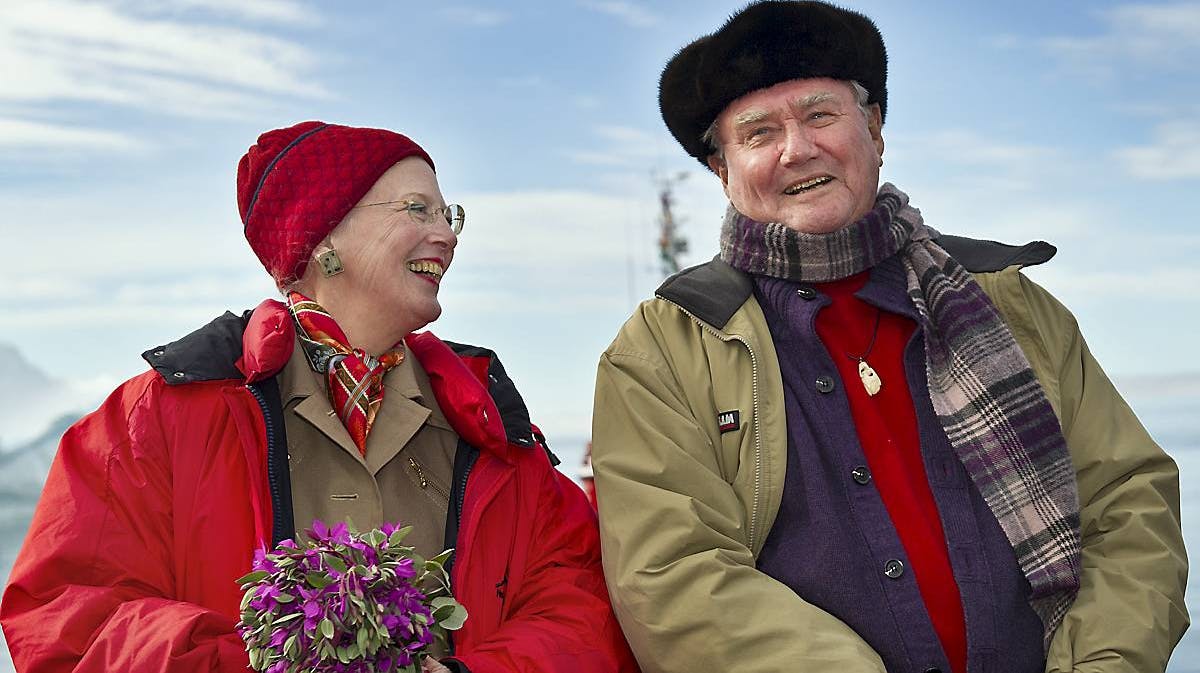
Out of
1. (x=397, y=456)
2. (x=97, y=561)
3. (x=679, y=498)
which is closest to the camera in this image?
(x=97, y=561)

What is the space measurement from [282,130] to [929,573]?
6.34 feet

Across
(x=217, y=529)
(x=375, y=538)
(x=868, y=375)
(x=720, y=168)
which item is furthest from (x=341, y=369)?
(x=868, y=375)

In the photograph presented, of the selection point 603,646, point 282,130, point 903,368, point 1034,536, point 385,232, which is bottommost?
point 603,646

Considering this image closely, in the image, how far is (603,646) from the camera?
311 centimetres

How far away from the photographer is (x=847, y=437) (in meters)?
3.13

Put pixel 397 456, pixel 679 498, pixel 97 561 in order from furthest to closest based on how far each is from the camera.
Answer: pixel 397 456 → pixel 679 498 → pixel 97 561

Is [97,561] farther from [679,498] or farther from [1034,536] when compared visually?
[1034,536]

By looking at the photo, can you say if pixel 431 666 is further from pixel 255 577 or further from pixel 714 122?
pixel 714 122

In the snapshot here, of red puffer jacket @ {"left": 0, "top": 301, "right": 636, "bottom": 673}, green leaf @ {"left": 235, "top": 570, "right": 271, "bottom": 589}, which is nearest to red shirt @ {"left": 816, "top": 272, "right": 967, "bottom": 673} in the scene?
red puffer jacket @ {"left": 0, "top": 301, "right": 636, "bottom": 673}

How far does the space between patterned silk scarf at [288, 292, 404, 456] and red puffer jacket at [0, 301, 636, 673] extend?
11 cm

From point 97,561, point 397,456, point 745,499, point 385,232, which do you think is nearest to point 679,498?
point 745,499

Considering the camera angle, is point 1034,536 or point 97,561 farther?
point 1034,536

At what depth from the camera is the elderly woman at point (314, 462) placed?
108 inches

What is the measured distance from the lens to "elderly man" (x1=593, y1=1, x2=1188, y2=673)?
2.96 metres
